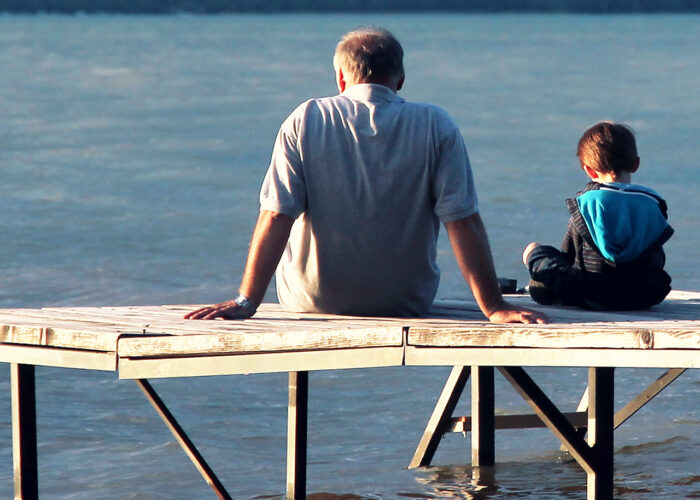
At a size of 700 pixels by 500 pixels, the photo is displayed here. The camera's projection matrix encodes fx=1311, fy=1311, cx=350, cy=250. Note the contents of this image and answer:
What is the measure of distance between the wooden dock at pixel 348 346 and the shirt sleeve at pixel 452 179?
0.36 m

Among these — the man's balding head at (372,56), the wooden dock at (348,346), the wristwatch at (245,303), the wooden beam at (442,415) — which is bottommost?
the wooden beam at (442,415)

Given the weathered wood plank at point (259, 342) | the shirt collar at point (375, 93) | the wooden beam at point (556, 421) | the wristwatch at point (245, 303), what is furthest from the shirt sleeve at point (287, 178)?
the wooden beam at point (556, 421)

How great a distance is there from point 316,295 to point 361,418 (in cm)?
288

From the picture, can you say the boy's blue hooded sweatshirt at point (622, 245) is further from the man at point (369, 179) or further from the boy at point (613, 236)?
the man at point (369, 179)

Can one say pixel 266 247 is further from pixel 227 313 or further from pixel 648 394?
pixel 648 394

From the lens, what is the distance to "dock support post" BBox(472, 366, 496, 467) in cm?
529

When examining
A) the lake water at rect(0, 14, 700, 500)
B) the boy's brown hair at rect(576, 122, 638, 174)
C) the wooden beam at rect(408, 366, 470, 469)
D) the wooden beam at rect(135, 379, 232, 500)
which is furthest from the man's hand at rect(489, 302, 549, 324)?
the lake water at rect(0, 14, 700, 500)

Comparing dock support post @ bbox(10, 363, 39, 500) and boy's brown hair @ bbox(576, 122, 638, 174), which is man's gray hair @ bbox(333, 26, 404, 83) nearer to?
boy's brown hair @ bbox(576, 122, 638, 174)

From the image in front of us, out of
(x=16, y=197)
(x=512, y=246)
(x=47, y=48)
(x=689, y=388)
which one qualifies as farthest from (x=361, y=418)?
(x=47, y=48)

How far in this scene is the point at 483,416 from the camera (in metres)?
5.47

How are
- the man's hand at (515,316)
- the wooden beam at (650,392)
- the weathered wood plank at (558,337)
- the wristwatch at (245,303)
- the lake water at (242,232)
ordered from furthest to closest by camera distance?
the lake water at (242,232) → the wooden beam at (650,392) → the wristwatch at (245,303) → the man's hand at (515,316) → the weathered wood plank at (558,337)

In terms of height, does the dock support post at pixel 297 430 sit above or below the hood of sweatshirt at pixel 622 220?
below

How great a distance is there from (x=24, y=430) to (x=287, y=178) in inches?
49.7

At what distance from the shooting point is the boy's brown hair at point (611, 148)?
4.54 m
